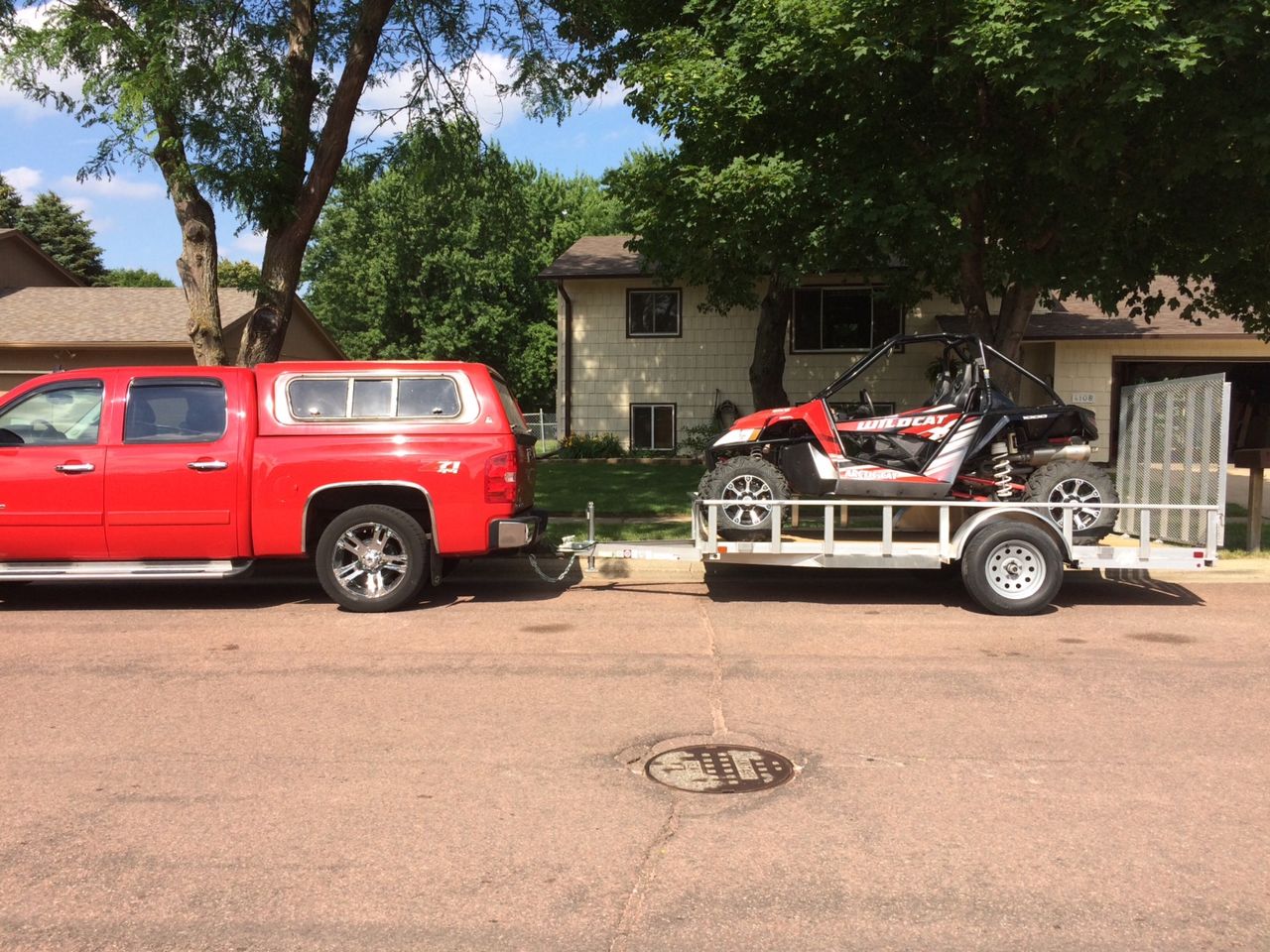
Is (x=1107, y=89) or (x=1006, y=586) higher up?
(x=1107, y=89)

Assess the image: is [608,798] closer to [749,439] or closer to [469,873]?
[469,873]

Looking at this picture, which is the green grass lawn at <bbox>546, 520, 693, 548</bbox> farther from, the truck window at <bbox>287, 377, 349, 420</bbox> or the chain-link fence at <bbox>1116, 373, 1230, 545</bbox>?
the chain-link fence at <bbox>1116, 373, 1230, 545</bbox>

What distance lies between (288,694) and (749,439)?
471 cm

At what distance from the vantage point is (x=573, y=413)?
80.7 ft

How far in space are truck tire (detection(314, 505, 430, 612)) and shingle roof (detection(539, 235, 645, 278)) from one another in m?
15.1

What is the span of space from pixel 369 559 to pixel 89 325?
65.6 feet

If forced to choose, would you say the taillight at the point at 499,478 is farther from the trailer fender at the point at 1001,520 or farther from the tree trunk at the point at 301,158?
the tree trunk at the point at 301,158

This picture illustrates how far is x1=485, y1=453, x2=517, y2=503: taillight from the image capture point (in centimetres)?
815

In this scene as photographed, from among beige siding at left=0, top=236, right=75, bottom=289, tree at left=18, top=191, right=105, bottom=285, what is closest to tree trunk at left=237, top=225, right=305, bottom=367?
beige siding at left=0, top=236, right=75, bottom=289

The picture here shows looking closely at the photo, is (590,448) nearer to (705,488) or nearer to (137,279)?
(705,488)

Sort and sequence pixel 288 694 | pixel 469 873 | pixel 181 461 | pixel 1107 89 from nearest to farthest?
pixel 469 873
pixel 288 694
pixel 181 461
pixel 1107 89

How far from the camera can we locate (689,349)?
24.3 metres

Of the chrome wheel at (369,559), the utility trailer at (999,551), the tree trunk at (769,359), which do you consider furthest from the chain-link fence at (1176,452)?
the tree trunk at (769,359)

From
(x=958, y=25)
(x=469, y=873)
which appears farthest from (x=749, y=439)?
(x=469, y=873)
